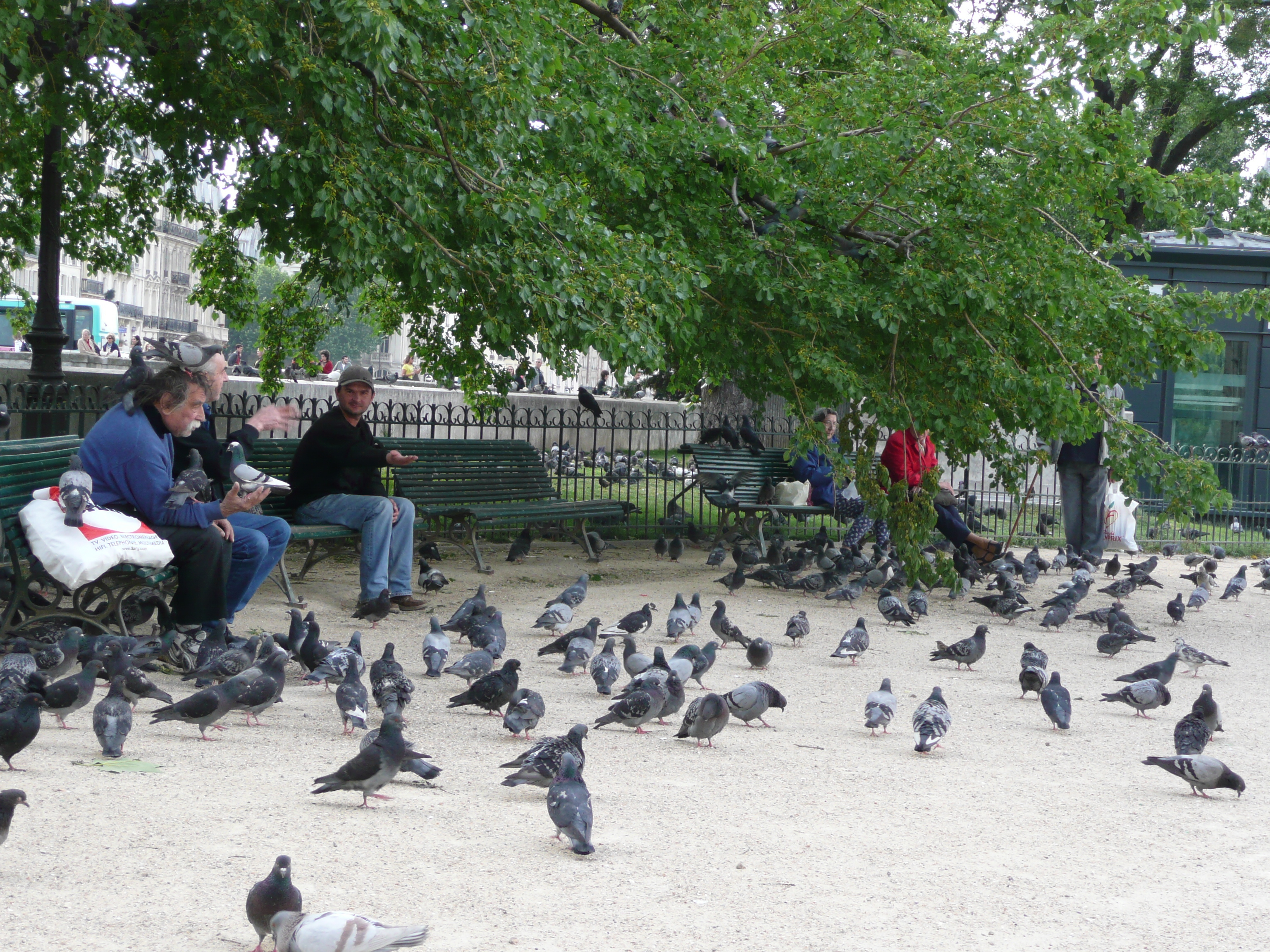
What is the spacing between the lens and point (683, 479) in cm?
1541

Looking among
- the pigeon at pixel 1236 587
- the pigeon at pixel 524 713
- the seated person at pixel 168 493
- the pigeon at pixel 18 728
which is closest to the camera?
the pigeon at pixel 18 728

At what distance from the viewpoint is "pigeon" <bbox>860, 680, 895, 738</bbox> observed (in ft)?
21.3

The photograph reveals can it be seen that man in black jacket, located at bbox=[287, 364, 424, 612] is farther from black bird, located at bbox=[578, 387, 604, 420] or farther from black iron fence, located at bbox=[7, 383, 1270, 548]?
black bird, located at bbox=[578, 387, 604, 420]

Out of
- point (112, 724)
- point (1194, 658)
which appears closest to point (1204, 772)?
point (1194, 658)

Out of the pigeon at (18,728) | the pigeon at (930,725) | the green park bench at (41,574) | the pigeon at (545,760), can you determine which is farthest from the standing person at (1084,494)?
the pigeon at (18,728)

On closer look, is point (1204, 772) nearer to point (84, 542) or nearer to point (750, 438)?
point (84, 542)

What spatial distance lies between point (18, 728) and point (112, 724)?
366mm

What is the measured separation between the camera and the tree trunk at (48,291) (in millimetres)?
11992

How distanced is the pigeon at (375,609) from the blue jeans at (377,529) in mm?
173

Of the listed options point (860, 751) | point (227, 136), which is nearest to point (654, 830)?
point (860, 751)

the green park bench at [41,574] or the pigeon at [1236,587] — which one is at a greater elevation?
the green park bench at [41,574]

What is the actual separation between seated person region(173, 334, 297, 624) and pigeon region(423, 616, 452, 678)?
1063 millimetres

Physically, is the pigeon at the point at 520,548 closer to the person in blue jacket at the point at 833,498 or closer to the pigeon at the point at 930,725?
the person in blue jacket at the point at 833,498

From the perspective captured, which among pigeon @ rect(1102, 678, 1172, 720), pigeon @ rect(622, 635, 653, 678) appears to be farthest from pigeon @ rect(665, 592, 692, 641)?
pigeon @ rect(1102, 678, 1172, 720)
